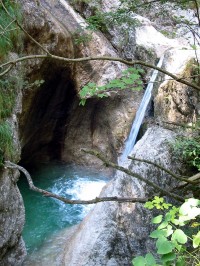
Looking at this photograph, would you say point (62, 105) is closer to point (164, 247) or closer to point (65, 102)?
point (65, 102)

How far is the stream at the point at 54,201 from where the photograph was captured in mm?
6609

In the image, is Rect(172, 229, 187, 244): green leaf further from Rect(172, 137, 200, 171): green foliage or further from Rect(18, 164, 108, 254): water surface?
Rect(18, 164, 108, 254): water surface

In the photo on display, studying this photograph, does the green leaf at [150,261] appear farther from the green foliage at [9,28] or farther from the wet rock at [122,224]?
the wet rock at [122,224]

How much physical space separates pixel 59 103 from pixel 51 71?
60.7 inches

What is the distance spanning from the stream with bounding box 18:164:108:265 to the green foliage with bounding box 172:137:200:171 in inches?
125

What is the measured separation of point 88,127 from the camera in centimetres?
1008

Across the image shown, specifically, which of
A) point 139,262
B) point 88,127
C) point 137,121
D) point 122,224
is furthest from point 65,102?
point 139,262

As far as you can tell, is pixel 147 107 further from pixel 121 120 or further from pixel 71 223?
pixel 71 223

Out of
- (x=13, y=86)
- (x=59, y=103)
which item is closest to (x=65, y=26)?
(x=59, y=103)

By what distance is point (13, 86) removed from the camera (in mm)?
4852

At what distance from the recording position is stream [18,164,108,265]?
661 centimetres

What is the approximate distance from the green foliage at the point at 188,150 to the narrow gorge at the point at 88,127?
0.40ft

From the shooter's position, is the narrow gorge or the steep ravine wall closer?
the narrow gorge

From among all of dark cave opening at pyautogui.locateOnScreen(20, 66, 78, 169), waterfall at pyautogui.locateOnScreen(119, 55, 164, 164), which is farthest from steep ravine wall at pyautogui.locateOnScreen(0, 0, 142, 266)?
waterfall at pyautogui.locateOnScreen(119, 55, 164, 164)
